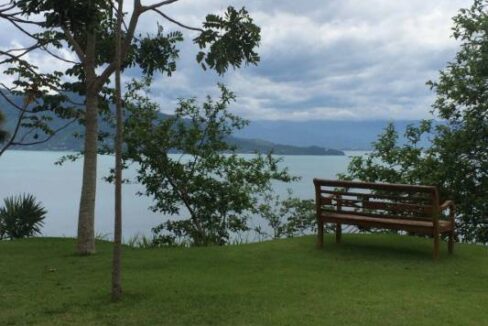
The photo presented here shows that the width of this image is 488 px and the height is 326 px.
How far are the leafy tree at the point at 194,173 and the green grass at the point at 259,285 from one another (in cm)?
407

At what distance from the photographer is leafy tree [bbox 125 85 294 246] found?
45.2 ft

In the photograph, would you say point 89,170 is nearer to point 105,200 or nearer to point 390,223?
point 390,223

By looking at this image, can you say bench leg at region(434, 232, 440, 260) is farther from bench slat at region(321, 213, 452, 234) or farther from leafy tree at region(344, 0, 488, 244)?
leafy tree at region(344, 0, 488, 244)

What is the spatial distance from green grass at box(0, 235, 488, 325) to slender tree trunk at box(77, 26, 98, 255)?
1.36ft

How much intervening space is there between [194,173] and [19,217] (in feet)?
15.1

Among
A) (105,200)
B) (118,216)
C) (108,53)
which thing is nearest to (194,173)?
(108,53)

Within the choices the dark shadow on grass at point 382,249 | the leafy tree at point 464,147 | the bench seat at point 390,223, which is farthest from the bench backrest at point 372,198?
the leafy tree at point 464,147

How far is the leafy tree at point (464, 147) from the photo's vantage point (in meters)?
12.4

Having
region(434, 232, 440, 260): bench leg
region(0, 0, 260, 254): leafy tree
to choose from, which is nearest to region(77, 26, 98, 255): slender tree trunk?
region(0, 0, 260, 254): leafy tree

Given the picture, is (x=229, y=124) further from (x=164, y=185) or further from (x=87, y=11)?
(x=87, y=11)

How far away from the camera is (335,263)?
8.10m

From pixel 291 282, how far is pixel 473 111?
25.3 ft

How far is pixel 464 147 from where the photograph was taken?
12.5 metres

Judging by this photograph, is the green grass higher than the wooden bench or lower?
lower
